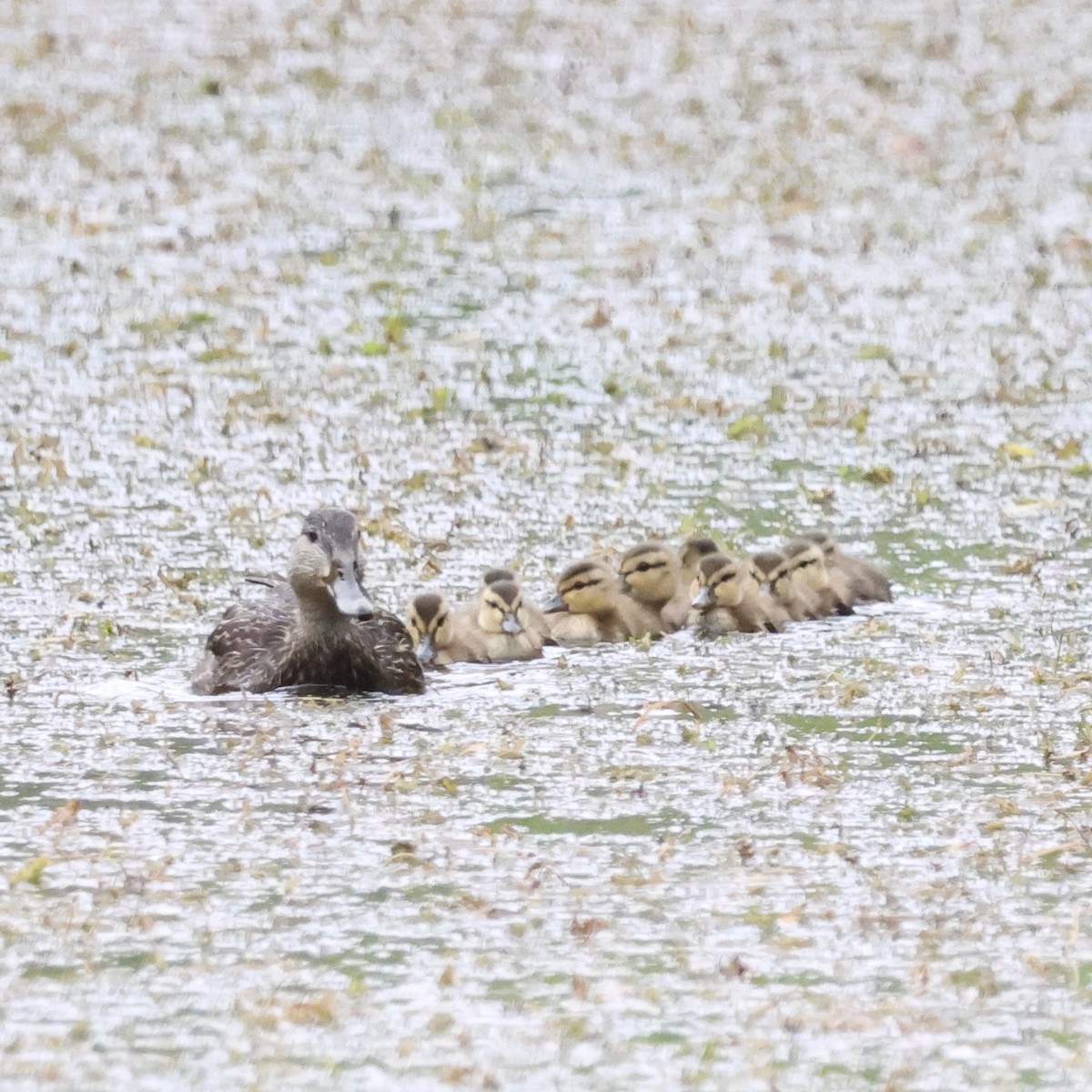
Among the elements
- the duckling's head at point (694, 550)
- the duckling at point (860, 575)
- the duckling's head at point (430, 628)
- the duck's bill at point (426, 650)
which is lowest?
the duck's bill at point (426, 650)

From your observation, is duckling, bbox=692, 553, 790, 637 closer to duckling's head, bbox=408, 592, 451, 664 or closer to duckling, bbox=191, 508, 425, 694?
duckling's head, bbox=408, 592, 451, 664

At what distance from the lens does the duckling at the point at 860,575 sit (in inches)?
359

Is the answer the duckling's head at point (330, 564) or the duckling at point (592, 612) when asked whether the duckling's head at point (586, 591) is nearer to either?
the duckling at point (592, 612)

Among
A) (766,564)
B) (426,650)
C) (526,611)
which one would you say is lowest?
(426,650)

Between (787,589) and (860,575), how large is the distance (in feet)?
0.95

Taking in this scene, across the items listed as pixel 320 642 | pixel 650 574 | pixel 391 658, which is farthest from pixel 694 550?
pixel 320 642

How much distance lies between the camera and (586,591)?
879 cm

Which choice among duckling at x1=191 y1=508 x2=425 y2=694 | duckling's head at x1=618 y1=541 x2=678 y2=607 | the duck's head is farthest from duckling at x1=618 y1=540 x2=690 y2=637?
duckling at x1=191 y1=508 x2=425 y2=694

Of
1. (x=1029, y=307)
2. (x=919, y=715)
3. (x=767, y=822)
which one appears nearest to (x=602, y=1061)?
(x=767, y=822)

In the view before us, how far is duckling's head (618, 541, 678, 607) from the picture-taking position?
8977 millimetres

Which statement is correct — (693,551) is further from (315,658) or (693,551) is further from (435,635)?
(315,658)

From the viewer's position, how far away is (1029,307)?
1345 centimetres

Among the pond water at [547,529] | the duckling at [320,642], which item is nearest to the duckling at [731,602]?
the pond water at [547,529]

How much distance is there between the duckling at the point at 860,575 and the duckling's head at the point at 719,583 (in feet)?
1.50
